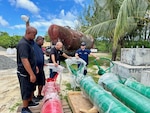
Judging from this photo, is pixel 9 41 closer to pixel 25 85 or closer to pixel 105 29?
pixel 105 29

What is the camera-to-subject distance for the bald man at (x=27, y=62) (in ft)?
10.5

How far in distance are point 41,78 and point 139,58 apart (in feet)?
10.7

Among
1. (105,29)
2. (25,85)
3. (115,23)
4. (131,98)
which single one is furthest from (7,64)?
(131,98)

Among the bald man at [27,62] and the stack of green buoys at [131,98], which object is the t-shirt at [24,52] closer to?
the bald man at [27,62]

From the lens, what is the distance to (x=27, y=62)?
318 cm

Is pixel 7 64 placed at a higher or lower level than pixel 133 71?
lower

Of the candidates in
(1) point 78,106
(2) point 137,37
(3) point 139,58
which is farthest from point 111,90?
(2) point 137,37

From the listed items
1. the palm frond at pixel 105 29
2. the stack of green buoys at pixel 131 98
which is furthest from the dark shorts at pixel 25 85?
the palm frond at pixel 105 29

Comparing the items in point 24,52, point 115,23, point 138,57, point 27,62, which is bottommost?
point 138,57

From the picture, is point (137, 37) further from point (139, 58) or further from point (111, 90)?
point (111, 90)

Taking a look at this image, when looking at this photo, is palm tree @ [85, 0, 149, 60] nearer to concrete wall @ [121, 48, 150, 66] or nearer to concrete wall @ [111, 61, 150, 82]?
concrete wall @ [121, 48, 150, 66]

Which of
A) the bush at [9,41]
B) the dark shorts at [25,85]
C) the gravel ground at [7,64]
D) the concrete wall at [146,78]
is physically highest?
the bush at [9,41]

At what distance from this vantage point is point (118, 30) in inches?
265

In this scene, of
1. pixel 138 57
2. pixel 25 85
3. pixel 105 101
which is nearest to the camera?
pixel 105 101
